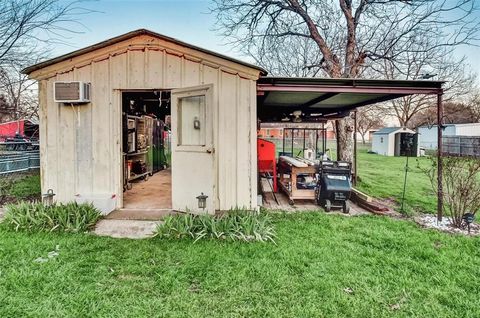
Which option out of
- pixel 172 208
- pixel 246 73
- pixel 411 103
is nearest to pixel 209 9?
pixel 246 73

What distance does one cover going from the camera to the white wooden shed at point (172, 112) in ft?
16.7

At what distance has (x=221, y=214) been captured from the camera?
5023 mm

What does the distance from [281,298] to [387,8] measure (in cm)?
973

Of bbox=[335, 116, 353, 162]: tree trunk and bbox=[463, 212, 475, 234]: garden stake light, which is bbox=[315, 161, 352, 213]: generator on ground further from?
bbox=[335, 116, 353, 162]: tree trunk

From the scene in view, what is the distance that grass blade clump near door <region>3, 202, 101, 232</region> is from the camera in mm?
4441

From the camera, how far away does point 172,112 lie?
5227 millimetres

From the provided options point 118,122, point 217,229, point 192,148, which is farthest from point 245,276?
point 118,122

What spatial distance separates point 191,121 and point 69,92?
77.0 inches

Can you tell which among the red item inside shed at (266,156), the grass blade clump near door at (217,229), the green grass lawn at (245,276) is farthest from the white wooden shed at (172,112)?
the red item inside shed at (266,156)

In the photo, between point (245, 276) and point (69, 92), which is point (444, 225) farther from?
point (69, 92)

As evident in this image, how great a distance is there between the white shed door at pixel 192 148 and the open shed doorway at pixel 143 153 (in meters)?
0.71

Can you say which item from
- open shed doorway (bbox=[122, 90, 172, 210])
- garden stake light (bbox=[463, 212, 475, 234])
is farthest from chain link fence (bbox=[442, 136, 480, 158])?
open shed doorway (bbox=[122, 90, 172, 210])

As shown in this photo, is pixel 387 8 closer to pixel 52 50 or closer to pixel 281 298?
pixel 52 50

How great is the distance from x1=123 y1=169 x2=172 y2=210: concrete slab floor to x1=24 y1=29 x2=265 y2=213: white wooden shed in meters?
0.55
